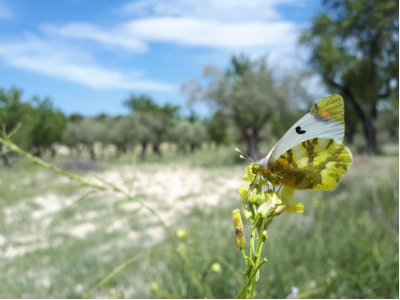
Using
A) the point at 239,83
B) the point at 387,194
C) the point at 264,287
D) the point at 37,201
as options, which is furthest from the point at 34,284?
the point at 239,83

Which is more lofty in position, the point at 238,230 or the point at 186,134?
the point at 186,134

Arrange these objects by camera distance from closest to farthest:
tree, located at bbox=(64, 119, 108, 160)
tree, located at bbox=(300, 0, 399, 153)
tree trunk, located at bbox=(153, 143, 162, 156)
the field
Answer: the field → tree, located at bbox=(300, 0, 399, 153) → tree, located at bbox=(64, 119, 108, 160) → tree trunk, located at bbox=(153, 143, 162, 156)

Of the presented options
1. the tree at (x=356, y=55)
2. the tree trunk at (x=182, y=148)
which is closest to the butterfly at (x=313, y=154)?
the tree at (x=356, y=55)

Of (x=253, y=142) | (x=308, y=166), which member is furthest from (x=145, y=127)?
(x=308, y=166)

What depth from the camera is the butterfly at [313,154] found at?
68cm

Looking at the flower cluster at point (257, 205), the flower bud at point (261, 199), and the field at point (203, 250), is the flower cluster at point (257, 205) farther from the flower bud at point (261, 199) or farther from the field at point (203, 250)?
the field at point (203, 250)

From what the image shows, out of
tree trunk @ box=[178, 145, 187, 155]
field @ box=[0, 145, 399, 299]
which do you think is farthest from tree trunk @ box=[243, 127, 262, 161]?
tree trunk @ box=[178, 145, 187, 155]

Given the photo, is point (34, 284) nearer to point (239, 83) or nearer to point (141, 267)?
point (141, 267)

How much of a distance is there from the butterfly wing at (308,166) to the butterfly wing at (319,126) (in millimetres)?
15

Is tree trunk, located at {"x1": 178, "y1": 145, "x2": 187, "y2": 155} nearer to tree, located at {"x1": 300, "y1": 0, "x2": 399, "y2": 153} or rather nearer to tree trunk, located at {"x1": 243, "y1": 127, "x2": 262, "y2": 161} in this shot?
tree trunk, located at {"x1": 243, "y1": 127, "x2": 262, "y2": 161}

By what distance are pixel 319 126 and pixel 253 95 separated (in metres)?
20.5

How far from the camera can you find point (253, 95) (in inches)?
810

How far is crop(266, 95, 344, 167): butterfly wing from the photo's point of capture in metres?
0.68

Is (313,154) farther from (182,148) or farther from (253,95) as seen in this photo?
(182,148)
